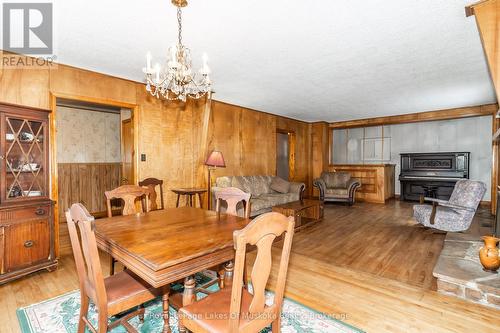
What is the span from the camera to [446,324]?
1957mm

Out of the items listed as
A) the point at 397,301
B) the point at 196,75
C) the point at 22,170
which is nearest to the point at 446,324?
the point at 397,301

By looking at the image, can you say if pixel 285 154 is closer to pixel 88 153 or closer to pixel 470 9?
pixel 88 153

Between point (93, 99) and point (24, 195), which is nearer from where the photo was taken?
point (24, 195)

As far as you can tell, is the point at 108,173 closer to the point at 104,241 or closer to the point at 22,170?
the point at 22,170

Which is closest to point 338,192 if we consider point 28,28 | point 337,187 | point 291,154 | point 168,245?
point 337,187

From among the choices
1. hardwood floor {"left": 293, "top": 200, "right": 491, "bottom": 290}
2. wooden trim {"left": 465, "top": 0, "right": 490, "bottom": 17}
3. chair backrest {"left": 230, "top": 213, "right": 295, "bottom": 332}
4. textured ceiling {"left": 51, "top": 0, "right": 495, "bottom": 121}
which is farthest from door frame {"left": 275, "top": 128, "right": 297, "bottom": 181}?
chair backrest {"left": 230, "top": 213, "right": 295, "bottom": 332}

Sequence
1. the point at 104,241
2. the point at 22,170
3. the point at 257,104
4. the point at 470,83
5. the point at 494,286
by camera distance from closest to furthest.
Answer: the point at 104,241, the point at 494,286, the point at 22,170, the point at 470,83, the point at 257,104

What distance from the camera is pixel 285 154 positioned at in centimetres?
773

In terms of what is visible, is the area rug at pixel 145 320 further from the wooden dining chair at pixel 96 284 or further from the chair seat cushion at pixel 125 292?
the chair seat cushion at pixel 125 292

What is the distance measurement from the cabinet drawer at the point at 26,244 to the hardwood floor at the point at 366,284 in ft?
0.66

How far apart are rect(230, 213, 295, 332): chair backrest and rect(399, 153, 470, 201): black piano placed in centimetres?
744

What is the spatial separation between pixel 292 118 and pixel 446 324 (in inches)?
246

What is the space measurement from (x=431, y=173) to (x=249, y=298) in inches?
307

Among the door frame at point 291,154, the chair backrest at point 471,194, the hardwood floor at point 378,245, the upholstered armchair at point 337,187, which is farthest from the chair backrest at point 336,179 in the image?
the chair backrest at point 471,194
